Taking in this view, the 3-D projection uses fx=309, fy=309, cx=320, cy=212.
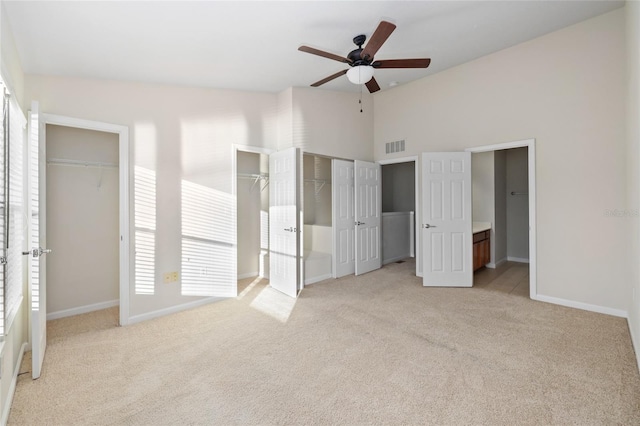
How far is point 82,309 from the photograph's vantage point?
355cm

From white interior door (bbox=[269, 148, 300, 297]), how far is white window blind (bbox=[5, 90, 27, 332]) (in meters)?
2.61

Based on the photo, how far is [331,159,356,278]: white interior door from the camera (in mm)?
4812

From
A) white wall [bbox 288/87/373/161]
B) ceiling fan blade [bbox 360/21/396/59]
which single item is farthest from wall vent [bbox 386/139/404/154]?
ceiling fan blade [bbox 360/21/396/59]

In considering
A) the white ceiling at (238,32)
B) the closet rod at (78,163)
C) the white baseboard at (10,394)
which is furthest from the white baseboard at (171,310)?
the white ceiling at (238,32)

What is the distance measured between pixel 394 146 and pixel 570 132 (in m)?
2.36

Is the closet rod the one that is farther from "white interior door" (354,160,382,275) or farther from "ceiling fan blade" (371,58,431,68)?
"white interior door" (354,160,382,275)

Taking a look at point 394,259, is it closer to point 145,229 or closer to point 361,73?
point 361,73

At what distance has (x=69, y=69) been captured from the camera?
2.94 meters

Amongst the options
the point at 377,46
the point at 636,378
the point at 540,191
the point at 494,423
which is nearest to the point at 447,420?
the point at 494,423

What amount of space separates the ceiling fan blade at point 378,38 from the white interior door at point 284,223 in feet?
5.57

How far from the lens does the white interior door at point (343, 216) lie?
4.81 metres

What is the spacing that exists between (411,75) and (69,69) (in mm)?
4152

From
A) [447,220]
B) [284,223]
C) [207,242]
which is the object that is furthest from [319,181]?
[207,242]

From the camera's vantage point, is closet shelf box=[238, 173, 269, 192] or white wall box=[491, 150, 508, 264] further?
white wall box=[491, 150, 508, 264]
